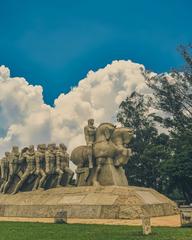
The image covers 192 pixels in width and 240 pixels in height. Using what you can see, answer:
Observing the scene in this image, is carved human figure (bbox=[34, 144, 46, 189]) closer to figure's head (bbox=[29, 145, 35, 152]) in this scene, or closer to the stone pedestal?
figure's head (bbox=[29, 145, 35, 152])

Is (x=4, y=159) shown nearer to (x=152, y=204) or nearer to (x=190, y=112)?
(x=152, y=204)

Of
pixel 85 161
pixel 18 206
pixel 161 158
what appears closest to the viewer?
pixel 18 206

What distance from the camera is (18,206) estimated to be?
1972 centimetres

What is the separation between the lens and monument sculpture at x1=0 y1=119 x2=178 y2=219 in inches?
653

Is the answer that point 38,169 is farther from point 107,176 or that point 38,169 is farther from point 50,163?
point 107,176

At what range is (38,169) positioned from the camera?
74.6 ft

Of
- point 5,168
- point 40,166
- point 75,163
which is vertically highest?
point 5,168

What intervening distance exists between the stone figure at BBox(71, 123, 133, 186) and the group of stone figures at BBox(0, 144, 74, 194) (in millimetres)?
2204

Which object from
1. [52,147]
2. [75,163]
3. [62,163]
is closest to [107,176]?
[75,163]

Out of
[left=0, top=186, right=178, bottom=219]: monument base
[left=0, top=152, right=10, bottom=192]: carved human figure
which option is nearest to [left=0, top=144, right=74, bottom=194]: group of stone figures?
[left=0, top=152, right=10, bottom=192]: carved human figure

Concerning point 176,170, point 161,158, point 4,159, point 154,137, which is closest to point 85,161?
point 4,159

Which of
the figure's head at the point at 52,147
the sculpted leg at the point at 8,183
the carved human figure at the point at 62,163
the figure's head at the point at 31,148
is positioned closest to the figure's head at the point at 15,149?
the figure's head at the point at 31,148

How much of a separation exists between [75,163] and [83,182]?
4.56 feet

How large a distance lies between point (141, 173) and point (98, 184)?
19232 mm
